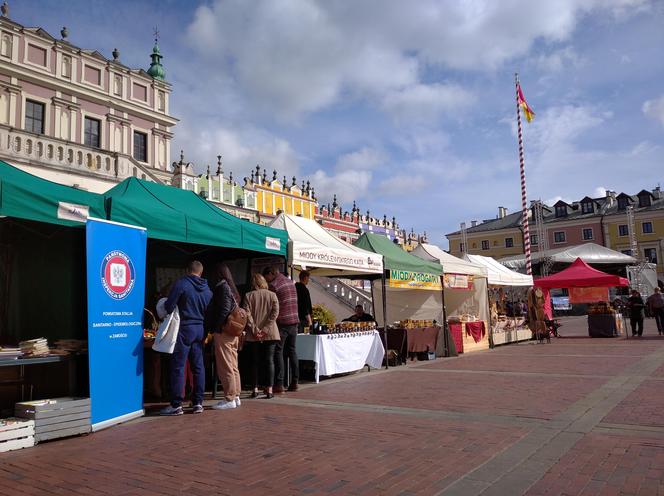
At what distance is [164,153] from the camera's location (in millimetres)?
31844

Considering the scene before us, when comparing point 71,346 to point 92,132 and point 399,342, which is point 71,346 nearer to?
point 399,342

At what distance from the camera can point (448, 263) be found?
48.2 feet

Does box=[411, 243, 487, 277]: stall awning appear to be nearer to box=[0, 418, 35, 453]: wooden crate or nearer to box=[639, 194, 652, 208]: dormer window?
box=[0, 418, 35, 453]: wooden crate

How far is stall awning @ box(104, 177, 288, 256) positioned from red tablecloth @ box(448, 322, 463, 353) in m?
7.01

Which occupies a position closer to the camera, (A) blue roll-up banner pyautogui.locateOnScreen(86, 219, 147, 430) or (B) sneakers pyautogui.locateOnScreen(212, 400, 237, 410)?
(A) blue roll-up banner pyautogui.locateOnScreen(86, 219, 147, 430)

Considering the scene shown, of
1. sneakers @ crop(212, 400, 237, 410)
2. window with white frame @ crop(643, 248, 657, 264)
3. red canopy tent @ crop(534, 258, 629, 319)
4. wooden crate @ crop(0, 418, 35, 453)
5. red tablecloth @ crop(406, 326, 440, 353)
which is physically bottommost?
sneakers @ crop(212, 400, 237, 410)

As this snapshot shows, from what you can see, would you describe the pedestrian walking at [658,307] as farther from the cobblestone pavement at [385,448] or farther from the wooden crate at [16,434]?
the wooden crate at [16,434]

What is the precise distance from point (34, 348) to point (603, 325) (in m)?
19.7

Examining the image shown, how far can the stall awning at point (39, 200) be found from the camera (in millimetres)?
5102

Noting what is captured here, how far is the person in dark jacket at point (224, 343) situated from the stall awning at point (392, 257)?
5.23 meters

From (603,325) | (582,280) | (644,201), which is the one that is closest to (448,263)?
(582,280)

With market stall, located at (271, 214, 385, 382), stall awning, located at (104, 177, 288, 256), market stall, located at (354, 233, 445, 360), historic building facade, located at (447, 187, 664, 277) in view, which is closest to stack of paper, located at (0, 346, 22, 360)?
stall awning, located at (104, 177, 288, 256)

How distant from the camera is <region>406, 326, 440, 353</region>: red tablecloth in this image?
40.3ft

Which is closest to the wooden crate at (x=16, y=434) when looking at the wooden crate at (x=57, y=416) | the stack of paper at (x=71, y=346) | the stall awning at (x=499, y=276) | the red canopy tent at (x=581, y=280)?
the wooden crate at (x=57, y=416)
